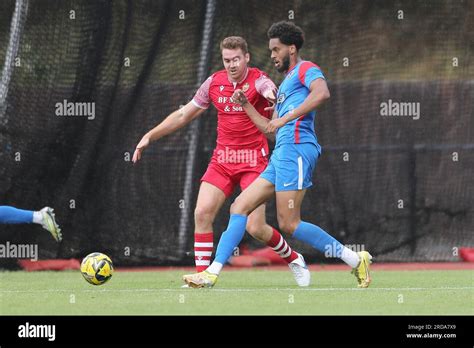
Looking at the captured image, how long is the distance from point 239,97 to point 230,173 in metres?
1.12

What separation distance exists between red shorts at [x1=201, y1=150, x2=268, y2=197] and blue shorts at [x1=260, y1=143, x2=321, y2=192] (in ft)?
1.86

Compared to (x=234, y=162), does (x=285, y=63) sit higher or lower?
higher

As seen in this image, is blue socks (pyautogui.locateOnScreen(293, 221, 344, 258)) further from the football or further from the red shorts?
the football

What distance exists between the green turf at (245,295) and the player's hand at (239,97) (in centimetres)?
147

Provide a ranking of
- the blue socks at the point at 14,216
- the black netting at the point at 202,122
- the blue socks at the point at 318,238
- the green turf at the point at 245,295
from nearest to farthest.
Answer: the green turf at the point at 245,295 → the blue socks at the point at 318,238 → the blue socks at the point at 14,216 → the black netting at the point at 202,122

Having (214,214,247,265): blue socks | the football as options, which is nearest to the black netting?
the football

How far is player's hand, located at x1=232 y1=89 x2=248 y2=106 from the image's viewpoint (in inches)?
351

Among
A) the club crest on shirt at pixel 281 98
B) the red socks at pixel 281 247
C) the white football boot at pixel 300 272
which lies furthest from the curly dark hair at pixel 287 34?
the white football boot at pixel 300 272

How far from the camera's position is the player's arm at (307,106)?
349 inches

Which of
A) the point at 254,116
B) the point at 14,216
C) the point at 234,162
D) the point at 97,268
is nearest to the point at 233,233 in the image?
the point at 234,162

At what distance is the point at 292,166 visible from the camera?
918 cm

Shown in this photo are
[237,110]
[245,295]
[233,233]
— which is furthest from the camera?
[237,110]

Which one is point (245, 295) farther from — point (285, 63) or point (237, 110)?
point (285, 63)

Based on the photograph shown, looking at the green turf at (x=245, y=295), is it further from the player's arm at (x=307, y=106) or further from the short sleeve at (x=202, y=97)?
the short sleeve at (x=202, y=97)
